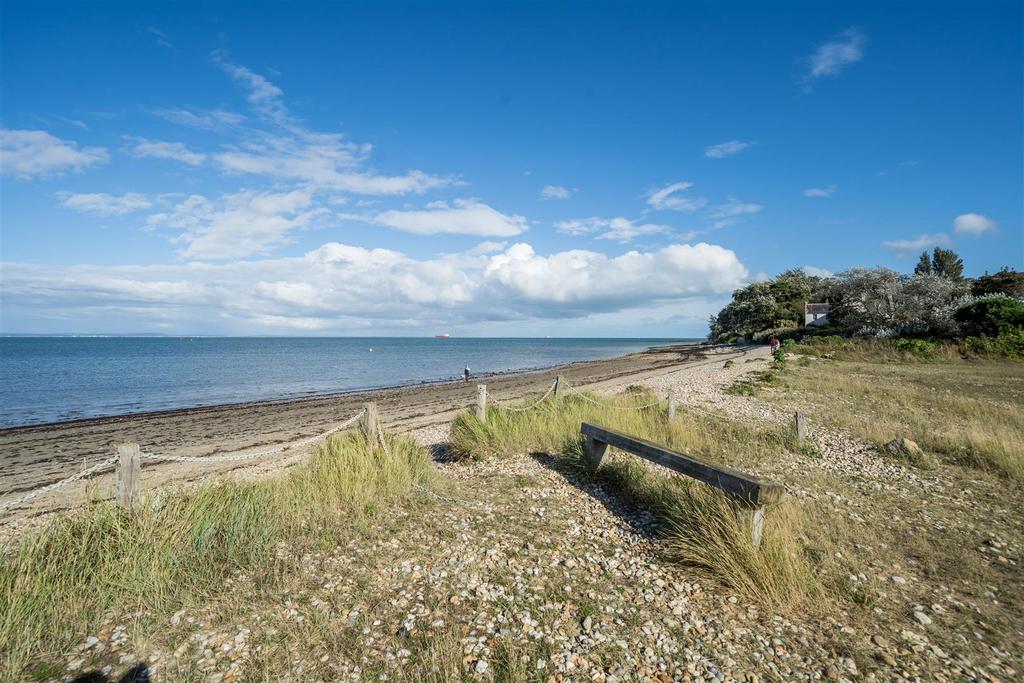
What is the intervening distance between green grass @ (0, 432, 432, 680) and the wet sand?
3784 mm

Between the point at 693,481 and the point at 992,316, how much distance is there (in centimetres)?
3224

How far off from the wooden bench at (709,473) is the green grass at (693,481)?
0.38 ft

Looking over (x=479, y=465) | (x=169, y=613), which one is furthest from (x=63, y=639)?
(x=479, y=465)

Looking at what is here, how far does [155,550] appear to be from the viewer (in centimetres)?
465

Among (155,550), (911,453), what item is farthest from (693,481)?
(155,550)

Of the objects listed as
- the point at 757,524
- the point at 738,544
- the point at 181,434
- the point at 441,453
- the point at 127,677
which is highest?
the point at 757,524

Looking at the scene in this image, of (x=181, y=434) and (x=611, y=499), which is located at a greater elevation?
(x=611, y=499)

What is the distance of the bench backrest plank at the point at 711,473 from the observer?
4863 mm

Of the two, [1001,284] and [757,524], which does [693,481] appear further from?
[1001,284]

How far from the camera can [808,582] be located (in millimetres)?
4523

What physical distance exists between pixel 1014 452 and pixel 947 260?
193 ft

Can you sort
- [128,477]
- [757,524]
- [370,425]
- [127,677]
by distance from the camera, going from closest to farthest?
[127,677] < [757,524] < [128,477] < [370,425]

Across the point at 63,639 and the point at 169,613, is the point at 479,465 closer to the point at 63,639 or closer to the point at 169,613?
the point at 169,613

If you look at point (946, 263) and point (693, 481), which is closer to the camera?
point (693, 481)
